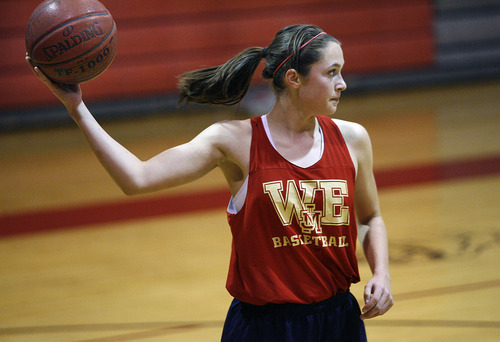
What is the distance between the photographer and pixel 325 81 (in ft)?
6.40

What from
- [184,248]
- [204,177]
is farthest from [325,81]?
[204,177]

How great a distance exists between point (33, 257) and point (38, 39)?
298 centimetres

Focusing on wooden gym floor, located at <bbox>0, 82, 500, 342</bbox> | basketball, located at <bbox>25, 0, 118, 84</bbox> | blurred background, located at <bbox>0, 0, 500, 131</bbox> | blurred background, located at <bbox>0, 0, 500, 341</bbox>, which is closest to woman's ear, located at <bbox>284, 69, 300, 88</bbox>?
blurred background, located at <bbox>0, 0, 500, 341</bbox>

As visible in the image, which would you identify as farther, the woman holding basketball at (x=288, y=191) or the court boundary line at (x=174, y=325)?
the court boundary line at (x=174, y=325)

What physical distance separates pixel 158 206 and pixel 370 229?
3759 mm

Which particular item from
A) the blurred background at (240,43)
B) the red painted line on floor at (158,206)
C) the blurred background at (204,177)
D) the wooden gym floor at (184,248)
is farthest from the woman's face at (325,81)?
the blurred background at (240,43)

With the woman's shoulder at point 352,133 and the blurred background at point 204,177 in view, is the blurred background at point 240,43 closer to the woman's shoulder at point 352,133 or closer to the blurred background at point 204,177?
the blurred background at point 204,177

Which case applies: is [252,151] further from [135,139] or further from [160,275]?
[135,139]

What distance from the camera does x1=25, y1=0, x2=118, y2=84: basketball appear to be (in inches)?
74.6

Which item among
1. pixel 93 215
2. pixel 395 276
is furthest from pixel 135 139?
pixel 395 276

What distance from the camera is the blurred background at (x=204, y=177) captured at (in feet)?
11.8

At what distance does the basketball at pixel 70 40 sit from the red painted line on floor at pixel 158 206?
3.45 m

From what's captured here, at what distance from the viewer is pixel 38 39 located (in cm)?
195

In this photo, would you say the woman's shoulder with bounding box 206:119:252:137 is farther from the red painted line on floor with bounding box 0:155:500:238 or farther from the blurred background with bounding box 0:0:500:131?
the blurred background with bounding box 0:0:500:131
